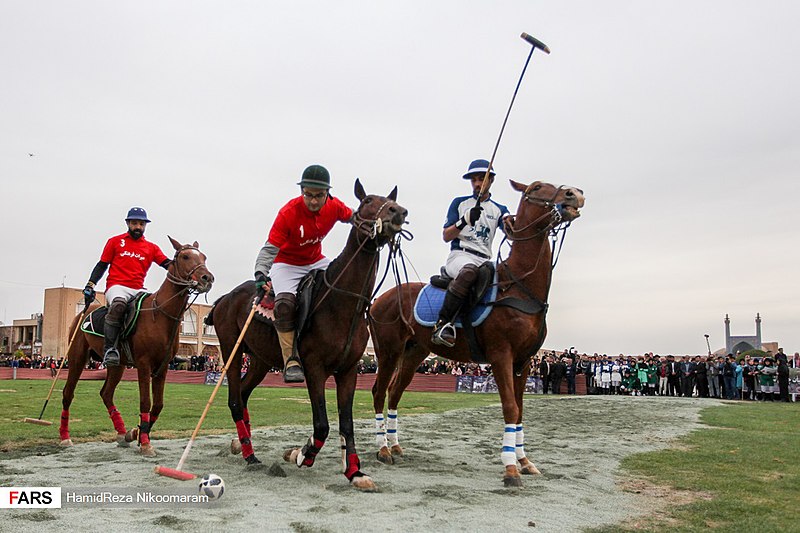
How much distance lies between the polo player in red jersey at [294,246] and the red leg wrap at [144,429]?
2802 millimetres

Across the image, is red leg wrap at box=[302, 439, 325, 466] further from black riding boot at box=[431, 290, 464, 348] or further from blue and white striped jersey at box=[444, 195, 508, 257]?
blue and white striped jersey at box=[444, 195, 508, 257]

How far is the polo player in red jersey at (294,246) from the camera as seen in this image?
25.0ft

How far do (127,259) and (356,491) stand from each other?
6.62 m

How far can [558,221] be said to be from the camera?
8211 millimetres

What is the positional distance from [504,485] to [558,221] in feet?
10.6

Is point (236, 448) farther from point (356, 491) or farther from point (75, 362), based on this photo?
point (75, 362)

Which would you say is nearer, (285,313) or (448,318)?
(285,313)

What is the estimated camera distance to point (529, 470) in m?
8.08

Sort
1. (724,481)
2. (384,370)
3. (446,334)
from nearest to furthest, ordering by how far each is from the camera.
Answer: (724,481) < (446,334) < (384,370)

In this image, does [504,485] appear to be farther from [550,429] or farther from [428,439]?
[550,429]

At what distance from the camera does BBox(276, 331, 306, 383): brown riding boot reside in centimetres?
739

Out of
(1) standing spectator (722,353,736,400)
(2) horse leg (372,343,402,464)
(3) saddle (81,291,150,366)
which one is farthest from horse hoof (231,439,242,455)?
(1) standing spectator (722,353,736,400)

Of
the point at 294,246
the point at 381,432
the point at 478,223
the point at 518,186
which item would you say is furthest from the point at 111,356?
the point at 518,186

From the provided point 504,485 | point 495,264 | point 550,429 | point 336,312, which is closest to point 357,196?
point 336,312
